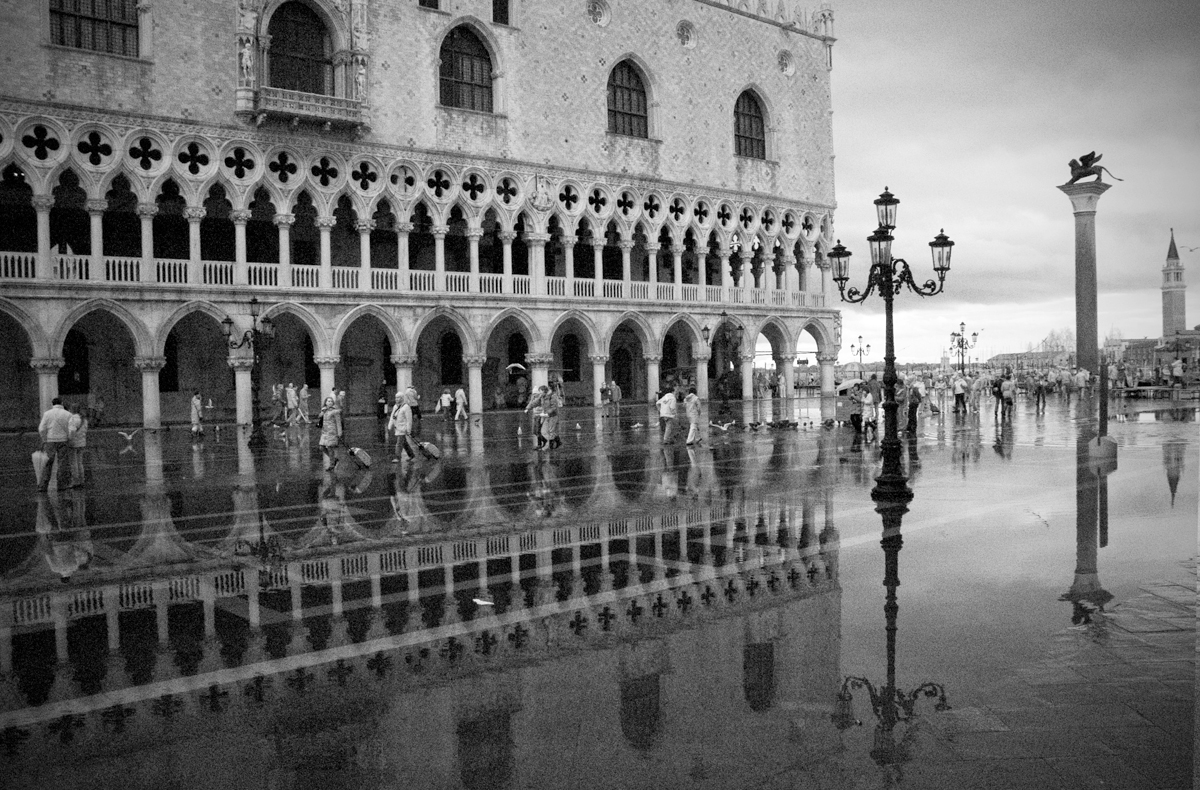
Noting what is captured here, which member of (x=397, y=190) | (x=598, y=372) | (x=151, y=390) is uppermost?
(x=397, y=190)

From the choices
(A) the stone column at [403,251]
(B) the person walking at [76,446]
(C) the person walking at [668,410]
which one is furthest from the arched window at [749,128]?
(B) the person walking at [76,446]

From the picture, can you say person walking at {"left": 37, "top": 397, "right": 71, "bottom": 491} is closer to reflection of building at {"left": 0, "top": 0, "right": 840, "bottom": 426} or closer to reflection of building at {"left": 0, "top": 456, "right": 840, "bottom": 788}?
reflection of building at {"left": 0, "top": 456, "right": 840, "bottom": 788}

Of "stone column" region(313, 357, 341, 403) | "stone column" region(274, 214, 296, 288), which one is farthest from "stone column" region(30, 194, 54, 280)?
"stone column" region(313, 357, 341, 403)

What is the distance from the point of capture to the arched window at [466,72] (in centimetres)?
3538

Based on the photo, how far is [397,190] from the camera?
33781 mm

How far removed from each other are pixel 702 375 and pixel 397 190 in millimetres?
15977

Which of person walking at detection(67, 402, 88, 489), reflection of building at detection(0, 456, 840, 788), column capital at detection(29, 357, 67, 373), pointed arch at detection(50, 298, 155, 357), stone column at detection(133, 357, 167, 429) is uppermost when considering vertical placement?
pointed arch at detection(50, 298, 155, 357)

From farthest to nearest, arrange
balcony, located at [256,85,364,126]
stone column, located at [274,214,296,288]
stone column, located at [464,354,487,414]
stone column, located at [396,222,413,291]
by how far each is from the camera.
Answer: stone column, located at [464,354,487,414], stone column, located at [396,222,413,291], stone column, located at [274,214,296,288], balcony, located at [256,85,364,126]

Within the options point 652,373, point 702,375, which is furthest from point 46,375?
point 702,375

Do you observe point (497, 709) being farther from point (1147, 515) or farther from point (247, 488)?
point (247, 488)

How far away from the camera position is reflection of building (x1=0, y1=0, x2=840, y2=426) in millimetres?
28516

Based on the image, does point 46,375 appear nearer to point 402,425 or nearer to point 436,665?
point 402,425

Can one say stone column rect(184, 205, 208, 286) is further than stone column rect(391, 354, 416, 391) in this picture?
No

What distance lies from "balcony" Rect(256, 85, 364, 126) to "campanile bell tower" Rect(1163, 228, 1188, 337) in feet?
93.3
